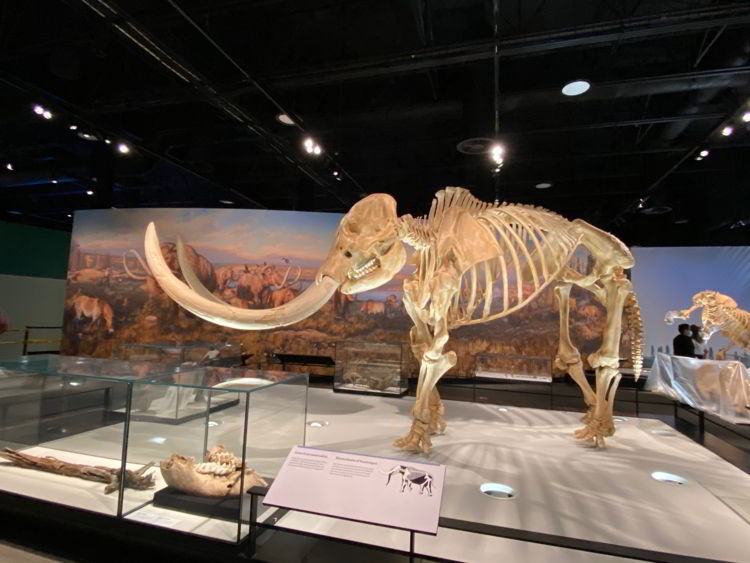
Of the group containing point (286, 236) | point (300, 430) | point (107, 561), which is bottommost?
point (107, 561)

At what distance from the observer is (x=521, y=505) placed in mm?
3078

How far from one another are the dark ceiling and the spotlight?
1.14 feet

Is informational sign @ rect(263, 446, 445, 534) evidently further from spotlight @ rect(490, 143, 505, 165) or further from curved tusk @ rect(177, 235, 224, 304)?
spotlight @ rect(490, 143, 505, 165)

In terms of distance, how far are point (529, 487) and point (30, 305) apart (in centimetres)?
1173

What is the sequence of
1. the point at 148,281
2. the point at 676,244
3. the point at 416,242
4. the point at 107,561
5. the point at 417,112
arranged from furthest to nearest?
the point at 676,244 → the point at 148,281 → the point at 417,112 → the point at 416,242 → the point at 107,561

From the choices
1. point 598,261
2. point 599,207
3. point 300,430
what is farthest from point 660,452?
point 599,207

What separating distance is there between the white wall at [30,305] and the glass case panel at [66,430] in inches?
314

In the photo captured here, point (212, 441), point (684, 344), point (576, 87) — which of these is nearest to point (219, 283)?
point (212, 441)

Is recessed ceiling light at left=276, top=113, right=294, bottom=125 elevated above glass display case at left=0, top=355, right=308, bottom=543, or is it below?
above

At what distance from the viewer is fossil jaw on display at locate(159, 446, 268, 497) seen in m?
2.60

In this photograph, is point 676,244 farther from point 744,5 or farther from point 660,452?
point 660,452

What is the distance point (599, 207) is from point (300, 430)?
1020cm

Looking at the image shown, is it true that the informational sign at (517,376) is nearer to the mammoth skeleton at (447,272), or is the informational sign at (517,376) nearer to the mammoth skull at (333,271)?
the mammoth skeleton at (447,272)

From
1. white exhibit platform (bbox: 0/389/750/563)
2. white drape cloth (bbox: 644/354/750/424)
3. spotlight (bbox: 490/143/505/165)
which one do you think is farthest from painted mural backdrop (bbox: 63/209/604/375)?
white exhibit platform (bbox: 0/389/750/563)
